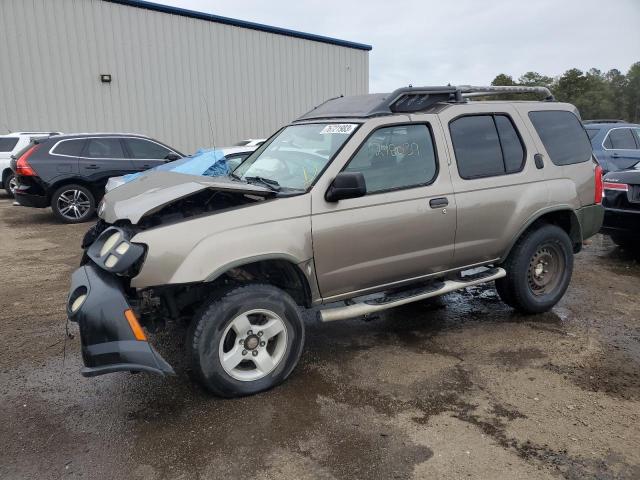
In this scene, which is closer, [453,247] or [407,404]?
[407,404]

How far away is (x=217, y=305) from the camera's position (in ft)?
10.6

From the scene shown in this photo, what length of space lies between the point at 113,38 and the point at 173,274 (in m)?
17.8

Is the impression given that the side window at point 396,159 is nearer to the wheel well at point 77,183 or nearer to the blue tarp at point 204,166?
the blue tarp at point 204,166

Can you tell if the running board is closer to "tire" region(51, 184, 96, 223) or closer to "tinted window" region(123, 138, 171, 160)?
"tire" region(51, 184, 96, 223)

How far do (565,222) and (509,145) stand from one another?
1.05 metres

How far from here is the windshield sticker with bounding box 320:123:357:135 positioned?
12.7 feet

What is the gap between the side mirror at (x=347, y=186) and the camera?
3453 mm

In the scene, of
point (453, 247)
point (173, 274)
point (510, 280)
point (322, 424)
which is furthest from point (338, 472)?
point (510, 280)

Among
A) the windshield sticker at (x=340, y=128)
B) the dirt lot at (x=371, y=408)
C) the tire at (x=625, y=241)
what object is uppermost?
the windshield sticker at (x=340, y=128)

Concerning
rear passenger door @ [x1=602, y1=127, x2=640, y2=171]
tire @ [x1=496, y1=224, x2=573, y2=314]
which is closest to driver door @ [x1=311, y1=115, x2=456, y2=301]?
tire @ [x1=496, y1=224, x2=573, y2=314]

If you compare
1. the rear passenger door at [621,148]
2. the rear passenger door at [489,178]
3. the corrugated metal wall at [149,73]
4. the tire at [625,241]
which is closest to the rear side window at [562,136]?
the rear passenger door at [489,178]

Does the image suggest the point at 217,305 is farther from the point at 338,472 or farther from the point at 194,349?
the point at 338,472

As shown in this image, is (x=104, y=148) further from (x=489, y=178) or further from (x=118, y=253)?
(x=489, y=178)

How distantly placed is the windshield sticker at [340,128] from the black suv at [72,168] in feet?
23.6
